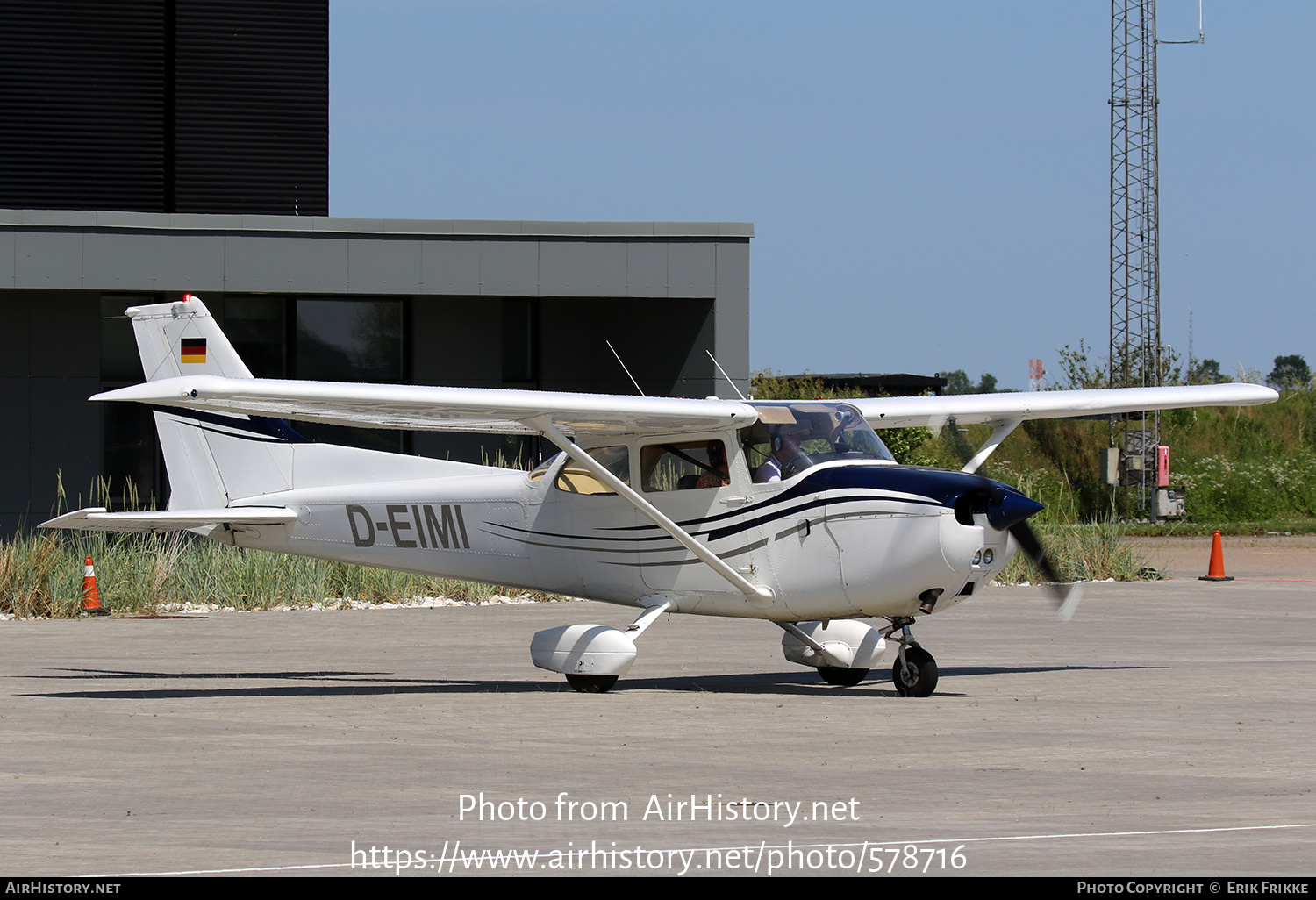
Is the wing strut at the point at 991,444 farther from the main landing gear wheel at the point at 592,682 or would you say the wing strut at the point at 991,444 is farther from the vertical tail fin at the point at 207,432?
the vertical tail fin at the point at 207,432

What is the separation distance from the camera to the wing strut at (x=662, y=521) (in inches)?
412

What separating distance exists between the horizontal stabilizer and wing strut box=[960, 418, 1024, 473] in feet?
18.8

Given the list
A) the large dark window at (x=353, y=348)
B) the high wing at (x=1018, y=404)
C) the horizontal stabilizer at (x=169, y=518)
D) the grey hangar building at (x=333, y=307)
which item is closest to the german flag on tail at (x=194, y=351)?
the horizontal stabilizer at (x=169, y=518)

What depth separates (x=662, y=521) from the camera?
10508 millimetres

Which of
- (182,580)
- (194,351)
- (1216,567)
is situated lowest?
(1216,567)

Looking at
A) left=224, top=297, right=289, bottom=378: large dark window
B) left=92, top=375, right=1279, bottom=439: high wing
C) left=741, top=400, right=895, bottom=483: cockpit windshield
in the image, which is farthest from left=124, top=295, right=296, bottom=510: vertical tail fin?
left=224, top=297, right=289, bottom=378: large dark window

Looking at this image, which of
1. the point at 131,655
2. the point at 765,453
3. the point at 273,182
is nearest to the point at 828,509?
the point at 765,453

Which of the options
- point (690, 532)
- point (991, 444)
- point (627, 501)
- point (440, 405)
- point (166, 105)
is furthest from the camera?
point (166, 105)

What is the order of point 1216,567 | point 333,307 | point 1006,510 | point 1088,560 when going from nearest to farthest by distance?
point 1006,510, point 1216,567, point 1088,560, point 333,307

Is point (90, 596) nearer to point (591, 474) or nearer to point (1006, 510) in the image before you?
point (591, 474)

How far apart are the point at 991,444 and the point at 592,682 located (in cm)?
406

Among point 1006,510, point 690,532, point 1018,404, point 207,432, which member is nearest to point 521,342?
point 207,432

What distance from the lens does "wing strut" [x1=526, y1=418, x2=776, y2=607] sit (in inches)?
412
